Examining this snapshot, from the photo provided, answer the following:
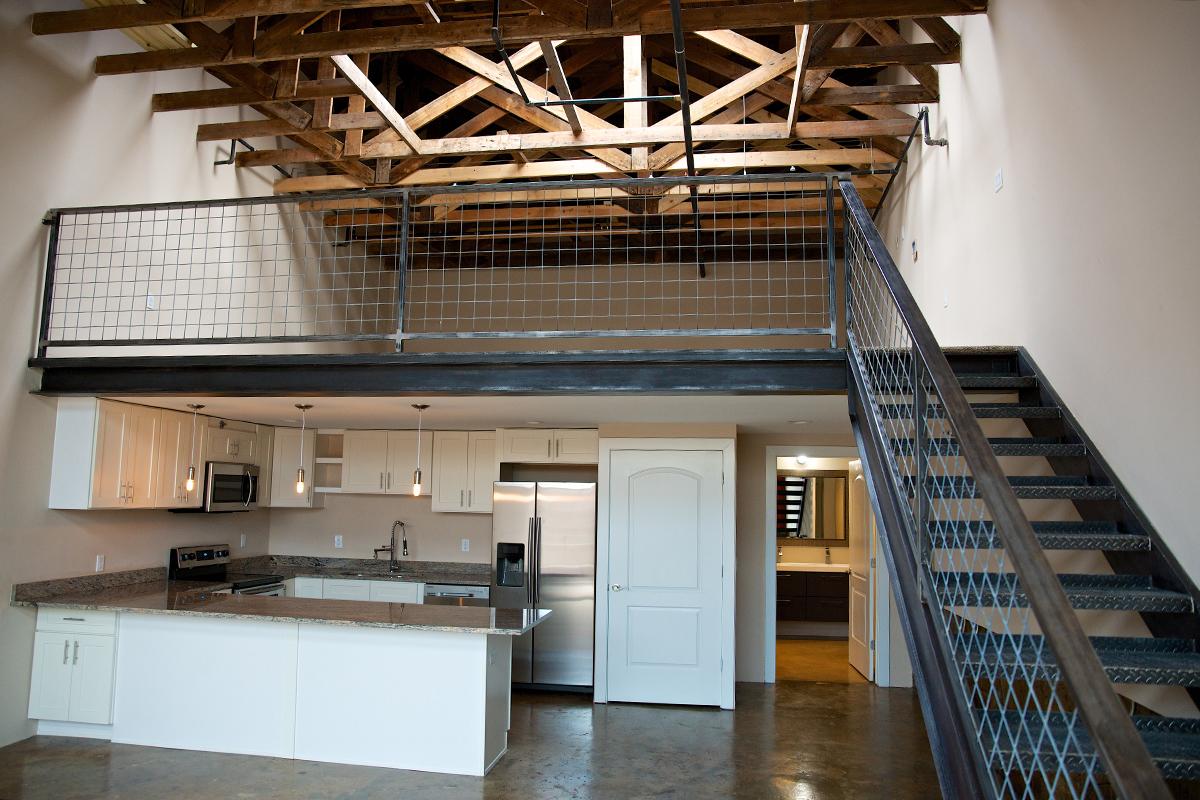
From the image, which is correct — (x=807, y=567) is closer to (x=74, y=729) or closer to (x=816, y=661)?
(x=816, y=661)

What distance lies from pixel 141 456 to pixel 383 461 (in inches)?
84.3

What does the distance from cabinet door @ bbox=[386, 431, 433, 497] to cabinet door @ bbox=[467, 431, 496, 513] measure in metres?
0.40

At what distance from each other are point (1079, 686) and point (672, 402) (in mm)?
3693

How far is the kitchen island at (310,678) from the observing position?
4.84m

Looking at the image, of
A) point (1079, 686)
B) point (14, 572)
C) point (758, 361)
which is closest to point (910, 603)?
point (1079, 686)

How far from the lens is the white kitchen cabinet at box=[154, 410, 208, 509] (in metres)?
6.09

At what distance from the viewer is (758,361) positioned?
452 centimetres

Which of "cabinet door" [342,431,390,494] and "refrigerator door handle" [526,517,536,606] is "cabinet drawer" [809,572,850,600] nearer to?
"refrigerator door handle" [526,517,536,606]

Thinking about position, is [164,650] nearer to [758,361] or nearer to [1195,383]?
[758,361]

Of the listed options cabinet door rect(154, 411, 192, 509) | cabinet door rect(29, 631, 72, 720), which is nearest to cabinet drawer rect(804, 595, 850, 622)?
cabinet door rect(154, 411, 192, 509)

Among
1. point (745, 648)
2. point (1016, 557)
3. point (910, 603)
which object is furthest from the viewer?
point (745, 648)

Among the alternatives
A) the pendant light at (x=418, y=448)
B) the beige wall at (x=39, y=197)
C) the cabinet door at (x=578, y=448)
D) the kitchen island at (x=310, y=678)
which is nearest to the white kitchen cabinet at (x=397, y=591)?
the pendant light at (x=418, y=448)

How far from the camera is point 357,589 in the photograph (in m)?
7.31

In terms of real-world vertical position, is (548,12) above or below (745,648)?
above
